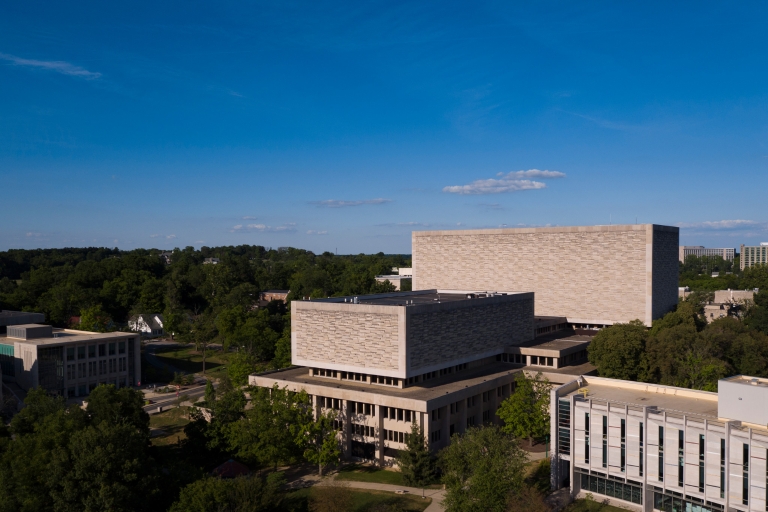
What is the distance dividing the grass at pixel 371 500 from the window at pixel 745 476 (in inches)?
819

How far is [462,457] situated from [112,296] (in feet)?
355

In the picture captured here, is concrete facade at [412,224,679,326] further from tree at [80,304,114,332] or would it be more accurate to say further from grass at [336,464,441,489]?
tree at [80,304,114,332]

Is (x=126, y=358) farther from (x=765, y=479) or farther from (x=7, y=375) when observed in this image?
(x=765, y=479)

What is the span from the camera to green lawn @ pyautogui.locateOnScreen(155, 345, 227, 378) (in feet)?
314

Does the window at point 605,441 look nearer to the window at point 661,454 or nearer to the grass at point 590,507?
the grass at point 590,507

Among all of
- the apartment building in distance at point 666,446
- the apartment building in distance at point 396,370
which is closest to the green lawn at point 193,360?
the apartment building in distance at point 396,370

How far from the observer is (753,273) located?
488 ft

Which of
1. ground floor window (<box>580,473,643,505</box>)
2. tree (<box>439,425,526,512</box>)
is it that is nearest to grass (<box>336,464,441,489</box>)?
tree (<box>439,425,526,512</box>)

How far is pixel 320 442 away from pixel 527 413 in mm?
19223

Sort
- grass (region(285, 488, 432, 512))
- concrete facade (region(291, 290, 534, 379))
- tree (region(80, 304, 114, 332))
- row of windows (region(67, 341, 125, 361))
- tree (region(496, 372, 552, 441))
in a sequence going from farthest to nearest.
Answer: tree (region(80, 304, 114, 332)), row of windows (region(67, 341, 125, 361)), concrete facade (region(291, 290, 534, 379)), tree (region(496, 372, 552, 441)), grass (region(285, 488, 432, 512))

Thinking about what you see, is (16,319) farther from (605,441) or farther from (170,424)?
(605,441)

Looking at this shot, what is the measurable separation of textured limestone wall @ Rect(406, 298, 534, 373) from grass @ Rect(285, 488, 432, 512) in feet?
40.5

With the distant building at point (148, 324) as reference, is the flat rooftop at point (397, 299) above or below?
above

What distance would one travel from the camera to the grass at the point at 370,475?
49.7m
